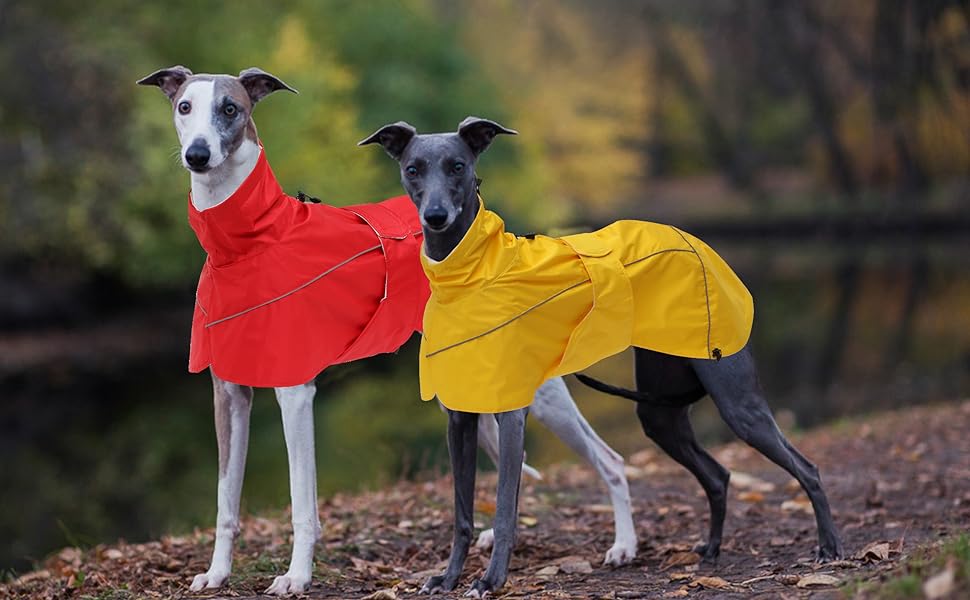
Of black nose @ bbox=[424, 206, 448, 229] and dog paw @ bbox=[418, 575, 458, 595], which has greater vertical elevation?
black nose @ bbox=[424, 206, 448, 229]

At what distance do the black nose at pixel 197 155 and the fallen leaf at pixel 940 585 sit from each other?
129 inches

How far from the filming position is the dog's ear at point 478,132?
490 centimetres

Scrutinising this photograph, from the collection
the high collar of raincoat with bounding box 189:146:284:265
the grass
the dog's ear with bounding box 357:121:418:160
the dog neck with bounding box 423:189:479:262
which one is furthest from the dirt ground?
Result: the dog's ear with bounding box 357:121:418:160

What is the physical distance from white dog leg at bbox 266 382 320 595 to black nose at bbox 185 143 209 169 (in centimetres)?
110

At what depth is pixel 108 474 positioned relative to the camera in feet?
42.1

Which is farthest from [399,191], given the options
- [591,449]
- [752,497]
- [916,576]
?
[916,576]

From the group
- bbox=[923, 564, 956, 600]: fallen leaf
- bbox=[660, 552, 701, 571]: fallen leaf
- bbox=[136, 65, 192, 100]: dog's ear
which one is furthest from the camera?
bbox=[660, 552, 701, 571]: fallen leaf

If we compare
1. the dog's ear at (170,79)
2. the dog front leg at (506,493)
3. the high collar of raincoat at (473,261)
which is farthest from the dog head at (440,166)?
the dog's ear at (170,79)

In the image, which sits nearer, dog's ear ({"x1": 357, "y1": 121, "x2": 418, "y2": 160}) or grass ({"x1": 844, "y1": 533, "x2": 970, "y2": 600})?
grass ({"x1": 844, "y1": 533, "x2": 970, "y2": 600})

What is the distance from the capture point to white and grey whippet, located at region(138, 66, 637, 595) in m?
5.07

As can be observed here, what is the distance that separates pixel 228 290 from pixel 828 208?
33.9m

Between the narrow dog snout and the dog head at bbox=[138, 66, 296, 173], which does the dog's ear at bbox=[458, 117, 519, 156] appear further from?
the narrow dog snout

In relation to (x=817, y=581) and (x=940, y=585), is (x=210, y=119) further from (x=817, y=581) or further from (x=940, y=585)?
(x=940, y=585)

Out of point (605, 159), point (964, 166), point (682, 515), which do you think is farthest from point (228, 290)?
point (605, 159)
